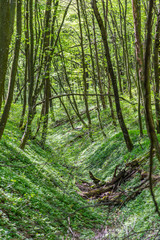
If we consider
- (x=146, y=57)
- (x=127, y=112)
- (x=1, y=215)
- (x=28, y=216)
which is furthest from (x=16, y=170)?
(x=127, y=112)

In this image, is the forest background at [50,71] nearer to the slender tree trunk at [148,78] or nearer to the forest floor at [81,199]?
the slender tree trunk at [148,78]

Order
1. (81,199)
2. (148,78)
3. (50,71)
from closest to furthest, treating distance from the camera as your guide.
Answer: (148,78) < (81,199) < (50,71)

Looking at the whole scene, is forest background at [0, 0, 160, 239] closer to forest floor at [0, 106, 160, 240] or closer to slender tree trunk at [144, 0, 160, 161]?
slender tree trunk at [144, 0, 160, 161]

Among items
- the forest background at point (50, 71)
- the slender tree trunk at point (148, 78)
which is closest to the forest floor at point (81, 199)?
the forest background at point (50, 71)

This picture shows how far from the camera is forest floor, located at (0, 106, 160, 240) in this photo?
16.7 ft

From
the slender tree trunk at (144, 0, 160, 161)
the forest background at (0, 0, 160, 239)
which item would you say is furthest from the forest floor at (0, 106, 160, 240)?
the slender tree trunk at (144, 0, 160, 161)

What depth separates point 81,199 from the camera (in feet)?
27.7

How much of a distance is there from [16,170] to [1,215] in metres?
3.03

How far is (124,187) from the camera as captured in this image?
8711mm

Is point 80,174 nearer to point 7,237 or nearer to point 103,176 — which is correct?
point 103,176

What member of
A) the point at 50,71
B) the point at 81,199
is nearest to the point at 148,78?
the point at 81,199

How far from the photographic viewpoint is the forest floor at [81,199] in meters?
5.09

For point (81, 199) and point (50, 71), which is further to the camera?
point (50, 71)

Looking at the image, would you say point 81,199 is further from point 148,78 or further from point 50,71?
point 148,78
